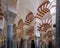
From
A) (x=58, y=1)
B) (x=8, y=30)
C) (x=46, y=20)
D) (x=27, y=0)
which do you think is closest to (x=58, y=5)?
(x=58, y=1)

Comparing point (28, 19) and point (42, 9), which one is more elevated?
point (42, 9)

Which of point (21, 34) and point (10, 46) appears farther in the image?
point (21, 34)

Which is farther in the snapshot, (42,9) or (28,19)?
(28,19)

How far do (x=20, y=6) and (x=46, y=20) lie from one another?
2157mm

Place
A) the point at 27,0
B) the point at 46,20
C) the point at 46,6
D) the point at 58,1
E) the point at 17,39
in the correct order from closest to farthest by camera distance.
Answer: the point at 58,1 < the point at 46,6 < the point at 27,0 < the point at 46,20 < the point at 17,39

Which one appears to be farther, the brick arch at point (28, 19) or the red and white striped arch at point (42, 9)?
the brick arch at point (28, 19)

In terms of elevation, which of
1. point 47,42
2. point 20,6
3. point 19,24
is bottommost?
point 47,42

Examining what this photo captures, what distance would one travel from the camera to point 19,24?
1325cm

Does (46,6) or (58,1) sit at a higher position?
(46,6)

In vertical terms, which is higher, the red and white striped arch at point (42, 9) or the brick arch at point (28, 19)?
the red and white striped arch at point (42, 9)

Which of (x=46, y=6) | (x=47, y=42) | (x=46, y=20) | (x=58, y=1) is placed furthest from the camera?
(x=47, y=42)

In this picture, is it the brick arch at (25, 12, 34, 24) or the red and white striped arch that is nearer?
the red and white striped arch

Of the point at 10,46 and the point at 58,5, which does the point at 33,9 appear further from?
the point at 58,5

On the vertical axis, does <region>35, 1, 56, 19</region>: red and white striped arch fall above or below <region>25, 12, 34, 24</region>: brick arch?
above
